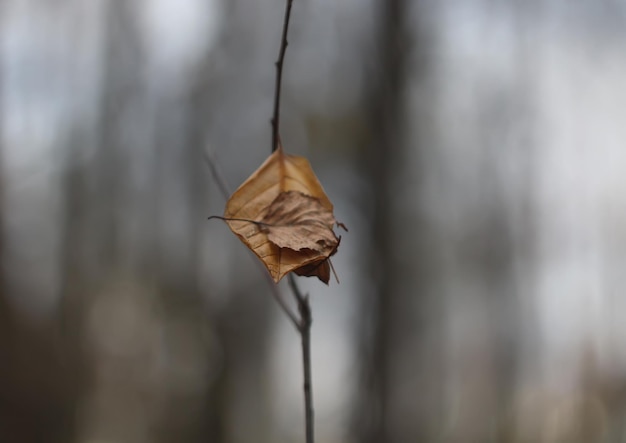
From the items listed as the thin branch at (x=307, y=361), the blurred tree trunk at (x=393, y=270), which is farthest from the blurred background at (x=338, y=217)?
the thin branch at (x=307, y=361)

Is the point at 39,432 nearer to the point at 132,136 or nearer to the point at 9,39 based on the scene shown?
the point at 132,136

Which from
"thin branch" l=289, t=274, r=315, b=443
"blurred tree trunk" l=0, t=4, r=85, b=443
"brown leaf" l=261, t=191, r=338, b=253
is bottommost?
"blurred tree trunk" l=0, t=4, r=85, b=443

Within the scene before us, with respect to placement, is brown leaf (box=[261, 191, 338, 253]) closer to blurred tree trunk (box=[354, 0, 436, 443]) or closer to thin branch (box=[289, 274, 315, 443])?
thin branch (box=[289, 274, 315, 443])

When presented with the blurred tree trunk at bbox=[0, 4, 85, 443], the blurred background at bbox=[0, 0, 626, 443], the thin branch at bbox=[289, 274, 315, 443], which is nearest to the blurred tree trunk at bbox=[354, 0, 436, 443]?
the blurred background at bbox=[0, 0, 626, 443]

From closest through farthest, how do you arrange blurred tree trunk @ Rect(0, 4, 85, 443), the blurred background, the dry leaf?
the dry leaf, the blurred background, blurred tree trunk @ Rect(0, 4, 85, 443)

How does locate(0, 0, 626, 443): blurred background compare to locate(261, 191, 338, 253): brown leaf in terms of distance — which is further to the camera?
locate(0, 0, 626, 443): blurred background

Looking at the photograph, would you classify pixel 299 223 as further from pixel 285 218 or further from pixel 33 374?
pixel 33 374

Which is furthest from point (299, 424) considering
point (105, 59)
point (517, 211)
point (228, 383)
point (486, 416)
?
point (105, 59)
